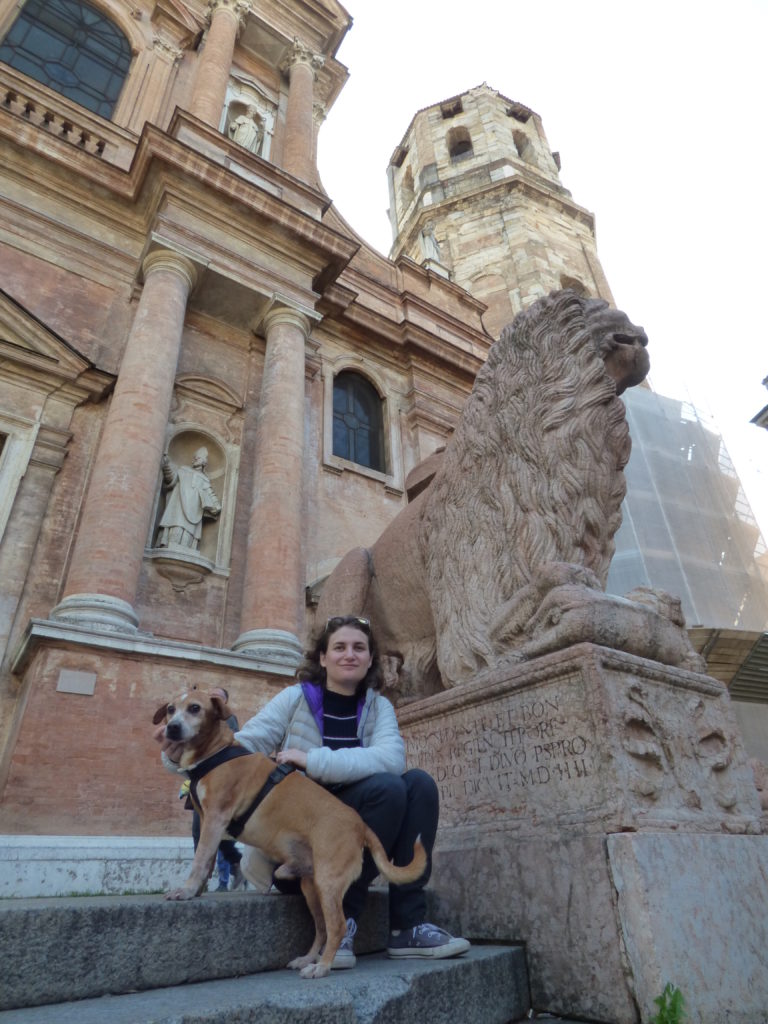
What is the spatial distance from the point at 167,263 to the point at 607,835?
1002cm

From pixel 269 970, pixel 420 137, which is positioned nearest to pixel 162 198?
pixel 269 970

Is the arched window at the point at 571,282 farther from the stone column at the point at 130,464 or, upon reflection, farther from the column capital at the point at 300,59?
the stone column at the point at 130,464

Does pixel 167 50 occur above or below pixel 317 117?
below

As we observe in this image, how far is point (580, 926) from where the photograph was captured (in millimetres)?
1957

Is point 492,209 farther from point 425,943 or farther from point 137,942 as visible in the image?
point 137,942

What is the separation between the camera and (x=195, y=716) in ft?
7.02

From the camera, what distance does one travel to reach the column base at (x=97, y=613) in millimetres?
6609

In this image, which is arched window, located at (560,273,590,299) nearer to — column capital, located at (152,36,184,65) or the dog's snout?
column capital, located at (152,36,184,65)

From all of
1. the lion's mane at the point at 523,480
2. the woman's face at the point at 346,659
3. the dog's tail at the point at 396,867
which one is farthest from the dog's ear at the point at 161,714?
the lion's mane at the point at 523,480

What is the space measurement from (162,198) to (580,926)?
36.8 ft

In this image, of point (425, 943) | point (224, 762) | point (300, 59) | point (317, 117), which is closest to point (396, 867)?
point (425, 943)

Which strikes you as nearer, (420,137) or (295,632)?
(295,632)

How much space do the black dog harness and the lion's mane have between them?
1.19m

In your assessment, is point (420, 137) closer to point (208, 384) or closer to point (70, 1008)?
point (208, 384)
